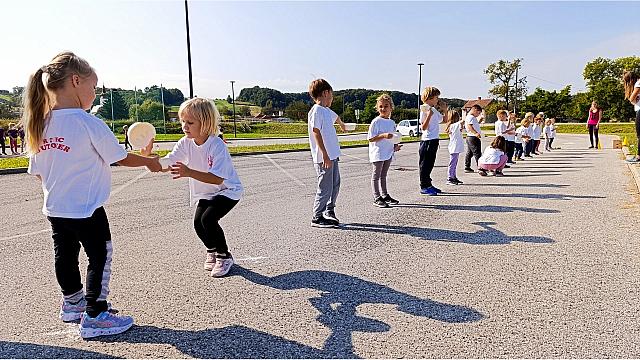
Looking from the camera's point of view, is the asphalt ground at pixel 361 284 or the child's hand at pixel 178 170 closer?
the asphalt ground at pixel 361 284

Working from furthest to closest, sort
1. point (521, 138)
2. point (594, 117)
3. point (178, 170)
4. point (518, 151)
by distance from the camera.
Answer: point (594, 117) → point (518, 151) → point (521, 138) → point (178, 170)

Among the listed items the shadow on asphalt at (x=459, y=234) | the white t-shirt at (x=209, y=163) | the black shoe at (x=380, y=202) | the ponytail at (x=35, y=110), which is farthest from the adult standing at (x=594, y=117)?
the ponytail at (x=35, y=110)

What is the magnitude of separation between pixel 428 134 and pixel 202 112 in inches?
207

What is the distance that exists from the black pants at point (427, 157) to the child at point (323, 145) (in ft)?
9.44

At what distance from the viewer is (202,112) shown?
4.01 meters

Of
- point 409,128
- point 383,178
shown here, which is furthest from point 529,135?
point 409,128

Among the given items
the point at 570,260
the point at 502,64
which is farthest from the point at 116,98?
the point at 502,64

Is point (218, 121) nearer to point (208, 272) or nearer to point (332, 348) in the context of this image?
point (208, 272)

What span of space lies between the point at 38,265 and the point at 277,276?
2.28m

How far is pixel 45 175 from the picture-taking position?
298 cm

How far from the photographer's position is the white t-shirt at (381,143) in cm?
738

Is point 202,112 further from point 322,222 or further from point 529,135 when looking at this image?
point 529,135

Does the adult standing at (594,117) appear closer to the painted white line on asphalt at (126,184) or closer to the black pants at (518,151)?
the black pants at (518,151)

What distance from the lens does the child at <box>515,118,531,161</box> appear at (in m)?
15.6
